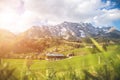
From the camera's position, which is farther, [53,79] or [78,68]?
[78,68]

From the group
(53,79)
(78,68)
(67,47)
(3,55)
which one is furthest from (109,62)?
(67,47)

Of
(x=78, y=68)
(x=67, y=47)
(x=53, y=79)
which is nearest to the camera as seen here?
(x=53, y=79)

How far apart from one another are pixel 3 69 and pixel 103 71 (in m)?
0.49

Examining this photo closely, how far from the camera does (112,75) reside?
1192mm

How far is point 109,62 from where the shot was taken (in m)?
1.22

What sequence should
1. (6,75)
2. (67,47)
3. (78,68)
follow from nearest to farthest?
(6,75) → (78,68) → (67,47)

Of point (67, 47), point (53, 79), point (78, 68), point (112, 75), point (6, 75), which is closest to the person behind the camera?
point (6, 75)

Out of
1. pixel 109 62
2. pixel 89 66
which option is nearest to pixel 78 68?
pixel 89 66

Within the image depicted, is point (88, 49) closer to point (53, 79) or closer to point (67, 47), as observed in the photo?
point (53, 79)

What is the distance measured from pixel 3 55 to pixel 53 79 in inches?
10.3

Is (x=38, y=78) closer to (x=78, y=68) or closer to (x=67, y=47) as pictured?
(x=78, y=68)

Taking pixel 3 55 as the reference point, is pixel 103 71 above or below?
below

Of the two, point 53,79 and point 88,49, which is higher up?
point 88,49

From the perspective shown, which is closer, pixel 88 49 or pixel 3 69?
pixel 3 69
